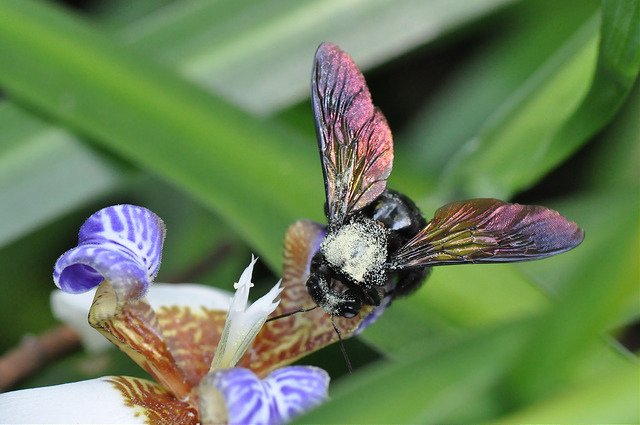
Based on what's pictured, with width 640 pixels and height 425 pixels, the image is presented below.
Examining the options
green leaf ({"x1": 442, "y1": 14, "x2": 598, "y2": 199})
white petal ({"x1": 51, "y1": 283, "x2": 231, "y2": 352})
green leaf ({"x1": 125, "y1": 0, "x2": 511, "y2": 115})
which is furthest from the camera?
green leaf ({"x1": 125, "y1": 0, "x2": 511, "y2": 115})

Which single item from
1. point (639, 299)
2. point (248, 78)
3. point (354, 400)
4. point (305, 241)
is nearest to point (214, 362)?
point (305, 241)

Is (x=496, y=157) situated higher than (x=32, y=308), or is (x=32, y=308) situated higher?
(x=496, y=157)

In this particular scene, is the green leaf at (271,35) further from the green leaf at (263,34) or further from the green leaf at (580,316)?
the green leaf at (580,316)

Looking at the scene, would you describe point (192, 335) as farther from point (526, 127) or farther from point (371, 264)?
point (526, 127)

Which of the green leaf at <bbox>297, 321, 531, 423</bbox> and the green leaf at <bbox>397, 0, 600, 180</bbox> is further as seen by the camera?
the green leaf at <bbox>397, 0, 600, 180</bbox>

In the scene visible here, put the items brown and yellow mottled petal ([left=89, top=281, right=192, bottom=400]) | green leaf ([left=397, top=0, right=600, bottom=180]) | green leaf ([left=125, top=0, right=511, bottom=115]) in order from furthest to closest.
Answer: green leaf ([left=397, top=0, right=600, bottom=180]) < green leaf ([left=125, top=0, right=511, bottom=115]) < brown and yellow mottled petal ([left=89, top=281, right=192, bottom=400])

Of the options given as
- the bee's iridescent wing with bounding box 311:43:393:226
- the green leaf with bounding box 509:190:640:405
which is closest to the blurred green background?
the green leaf with bounding box 509:190:640:405

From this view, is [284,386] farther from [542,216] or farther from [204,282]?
[204,282]

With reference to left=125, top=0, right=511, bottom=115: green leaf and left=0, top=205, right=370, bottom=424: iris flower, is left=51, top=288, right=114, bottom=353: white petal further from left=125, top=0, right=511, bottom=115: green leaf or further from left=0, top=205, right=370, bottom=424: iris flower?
left=125, top=0, right=511, bottom=115: green leaf
